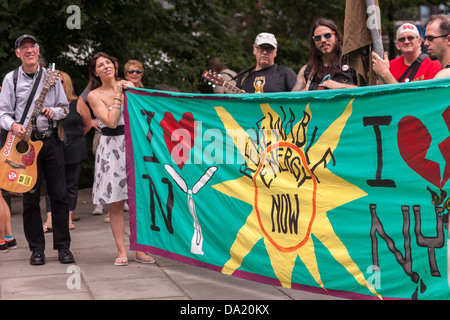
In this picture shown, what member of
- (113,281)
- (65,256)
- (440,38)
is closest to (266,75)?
(440,38)

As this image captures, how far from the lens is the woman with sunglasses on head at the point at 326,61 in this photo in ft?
20.1

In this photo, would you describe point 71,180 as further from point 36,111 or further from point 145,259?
point 145,259

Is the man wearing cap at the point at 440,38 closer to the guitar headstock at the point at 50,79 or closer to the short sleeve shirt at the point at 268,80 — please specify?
the short sleeve shirt at the point at 268,80

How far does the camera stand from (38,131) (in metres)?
6.67

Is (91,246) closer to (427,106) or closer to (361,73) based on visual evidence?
(361,73)

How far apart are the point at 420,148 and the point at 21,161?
3974 mm

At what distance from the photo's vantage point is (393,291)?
14.4 feet

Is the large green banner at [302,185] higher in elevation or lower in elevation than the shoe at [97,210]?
higher

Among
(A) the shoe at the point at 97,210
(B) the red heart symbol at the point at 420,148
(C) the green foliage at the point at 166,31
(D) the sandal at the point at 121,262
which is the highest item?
(C) the green foliage at the point at 166,31

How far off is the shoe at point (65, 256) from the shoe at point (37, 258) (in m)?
0.16

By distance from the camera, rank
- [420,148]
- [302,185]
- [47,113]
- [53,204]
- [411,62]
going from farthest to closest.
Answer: [53,204], [47,113], [411,62], [302,185], [420,148]

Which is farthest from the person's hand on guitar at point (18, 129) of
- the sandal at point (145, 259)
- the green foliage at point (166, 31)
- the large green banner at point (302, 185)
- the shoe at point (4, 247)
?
the green foliage at point (166, 31)

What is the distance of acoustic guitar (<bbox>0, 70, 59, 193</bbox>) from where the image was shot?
660cm

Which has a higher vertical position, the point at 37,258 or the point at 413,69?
the point at 413,69
